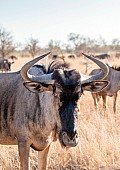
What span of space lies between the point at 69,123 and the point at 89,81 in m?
0.58

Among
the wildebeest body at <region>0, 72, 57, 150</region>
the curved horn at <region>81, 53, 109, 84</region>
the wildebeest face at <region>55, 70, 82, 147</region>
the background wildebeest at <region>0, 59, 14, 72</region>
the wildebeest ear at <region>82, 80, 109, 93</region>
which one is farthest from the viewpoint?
the background wildebeest at <region>0, 59, 14, 72</region>

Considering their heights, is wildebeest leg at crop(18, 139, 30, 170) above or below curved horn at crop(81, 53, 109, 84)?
below

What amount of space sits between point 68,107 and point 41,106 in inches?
25.8

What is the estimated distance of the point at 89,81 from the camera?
3.68m

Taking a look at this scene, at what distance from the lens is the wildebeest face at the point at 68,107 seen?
130 inches

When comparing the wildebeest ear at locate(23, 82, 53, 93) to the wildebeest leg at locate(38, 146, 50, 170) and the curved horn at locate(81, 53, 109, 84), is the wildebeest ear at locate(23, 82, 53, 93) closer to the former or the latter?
the curved horn at locate(81, 53, 109, 84)

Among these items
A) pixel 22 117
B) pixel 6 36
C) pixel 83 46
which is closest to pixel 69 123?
pixel 22 117

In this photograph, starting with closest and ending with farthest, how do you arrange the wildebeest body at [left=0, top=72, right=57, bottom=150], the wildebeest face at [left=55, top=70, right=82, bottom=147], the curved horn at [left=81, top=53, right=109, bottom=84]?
the wildebeest face at [left=55, top=70, right=82, bottom=147]
the curved horn at [left=81, top=53, right=109, bottom=84]
the wildebeest body at [left=0, top=72, right=57, bottom=150]

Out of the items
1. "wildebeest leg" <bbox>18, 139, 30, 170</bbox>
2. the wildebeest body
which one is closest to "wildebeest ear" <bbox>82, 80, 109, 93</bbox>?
the wildebeest body

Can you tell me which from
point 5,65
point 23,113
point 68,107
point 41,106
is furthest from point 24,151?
point 5,65

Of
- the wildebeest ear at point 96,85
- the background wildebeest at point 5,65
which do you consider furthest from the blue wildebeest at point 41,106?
the background wildebeest at point 5,65

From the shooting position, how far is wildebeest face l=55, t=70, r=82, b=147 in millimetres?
3295

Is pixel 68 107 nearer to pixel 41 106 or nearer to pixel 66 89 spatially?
pixel 66 89

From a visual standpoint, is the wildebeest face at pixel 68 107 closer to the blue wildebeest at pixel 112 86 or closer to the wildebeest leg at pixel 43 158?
the wildebeest leg at pixel 43 158
